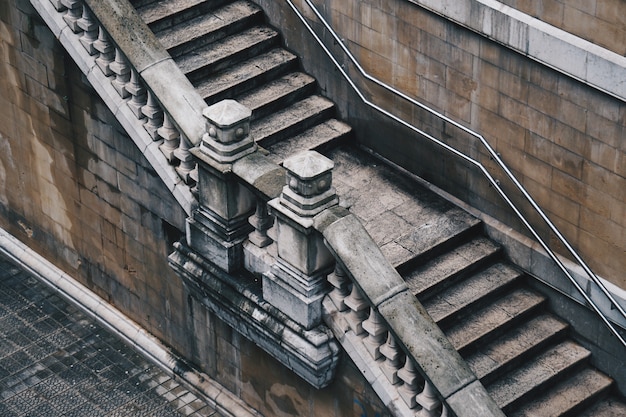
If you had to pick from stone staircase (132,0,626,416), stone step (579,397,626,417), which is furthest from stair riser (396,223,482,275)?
stone step (579,397,626,417)

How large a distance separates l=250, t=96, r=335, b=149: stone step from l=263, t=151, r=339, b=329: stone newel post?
275cm

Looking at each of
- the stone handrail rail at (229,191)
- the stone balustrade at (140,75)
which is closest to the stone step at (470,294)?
the stone handrail rail at (229,191)

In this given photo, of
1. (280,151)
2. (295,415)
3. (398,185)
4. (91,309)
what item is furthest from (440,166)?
(91,309)

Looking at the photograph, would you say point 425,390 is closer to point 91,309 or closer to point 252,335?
point 252,335

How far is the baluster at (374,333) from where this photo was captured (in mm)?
16969

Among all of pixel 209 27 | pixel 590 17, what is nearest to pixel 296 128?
pixel 209 27

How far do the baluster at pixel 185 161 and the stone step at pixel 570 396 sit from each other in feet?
15.3

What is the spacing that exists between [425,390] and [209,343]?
4.05 metres

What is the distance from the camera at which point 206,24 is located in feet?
68.3

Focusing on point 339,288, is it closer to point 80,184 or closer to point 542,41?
point 542,41

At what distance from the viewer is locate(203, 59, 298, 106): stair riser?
2011 cm

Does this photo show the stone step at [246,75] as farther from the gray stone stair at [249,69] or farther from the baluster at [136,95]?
the baluster at [136,95]

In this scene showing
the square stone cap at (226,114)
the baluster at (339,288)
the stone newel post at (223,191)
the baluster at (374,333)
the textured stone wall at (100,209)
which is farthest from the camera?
the textured stone wall at (100,209)

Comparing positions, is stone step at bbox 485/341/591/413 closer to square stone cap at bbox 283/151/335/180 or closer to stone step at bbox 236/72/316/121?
square stone cap at bbox 283/151/335/180
